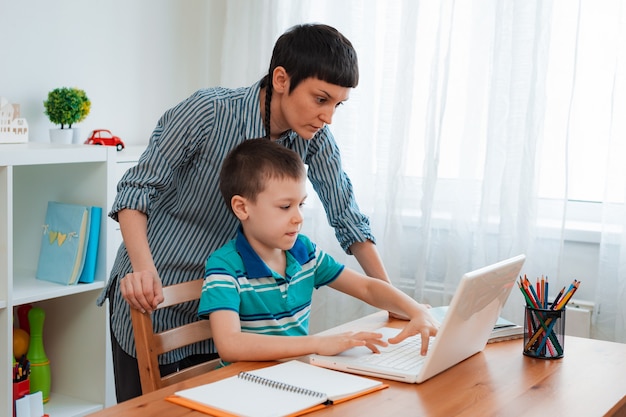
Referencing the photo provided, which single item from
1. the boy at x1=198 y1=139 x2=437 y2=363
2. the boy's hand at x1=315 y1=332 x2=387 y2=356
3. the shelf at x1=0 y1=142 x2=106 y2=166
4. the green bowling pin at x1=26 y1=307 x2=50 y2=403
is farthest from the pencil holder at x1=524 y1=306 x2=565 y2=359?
the green bowling pin at x1=26 y1=307 x2=50 y2=403

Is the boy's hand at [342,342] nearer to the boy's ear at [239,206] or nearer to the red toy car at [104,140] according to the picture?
the boy's ear at [239,206]

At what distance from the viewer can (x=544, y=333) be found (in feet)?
5.07

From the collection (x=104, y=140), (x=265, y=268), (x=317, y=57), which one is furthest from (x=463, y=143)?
(x=265, y=268)

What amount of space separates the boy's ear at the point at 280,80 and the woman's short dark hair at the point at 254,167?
11 cm

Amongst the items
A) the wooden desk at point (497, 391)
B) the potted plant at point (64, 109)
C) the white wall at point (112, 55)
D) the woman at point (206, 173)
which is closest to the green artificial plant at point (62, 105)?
the potted plant at point (64, 109)

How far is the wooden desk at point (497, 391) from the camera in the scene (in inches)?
47.7

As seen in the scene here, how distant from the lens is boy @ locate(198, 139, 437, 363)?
1.45 meters

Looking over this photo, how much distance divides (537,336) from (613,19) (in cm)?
140

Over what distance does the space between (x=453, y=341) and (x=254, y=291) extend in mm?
378

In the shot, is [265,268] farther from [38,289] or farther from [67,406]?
[67,406]

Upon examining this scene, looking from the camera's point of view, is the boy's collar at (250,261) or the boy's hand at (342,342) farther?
the boy's collar at (250,261)

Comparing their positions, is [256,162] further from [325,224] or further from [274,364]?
[325,224]

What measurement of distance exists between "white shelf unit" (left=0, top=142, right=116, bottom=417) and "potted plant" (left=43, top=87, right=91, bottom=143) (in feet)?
0.40

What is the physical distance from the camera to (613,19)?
2555 mm
